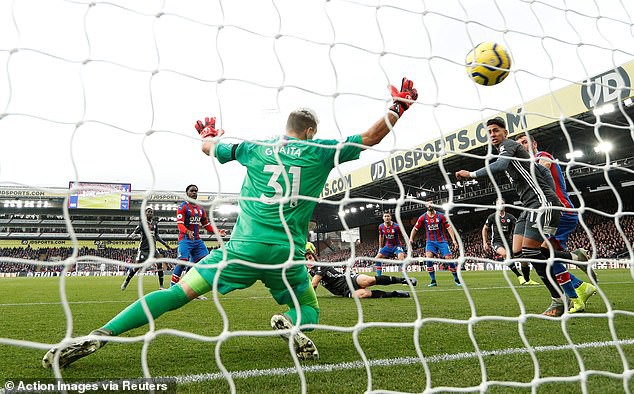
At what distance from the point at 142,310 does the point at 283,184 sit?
1050 millimetres

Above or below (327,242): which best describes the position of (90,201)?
above

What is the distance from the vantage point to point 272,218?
248cm

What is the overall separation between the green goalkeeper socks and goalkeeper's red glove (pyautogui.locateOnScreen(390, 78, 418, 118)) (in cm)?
160

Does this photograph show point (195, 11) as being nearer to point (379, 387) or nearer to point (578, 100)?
point (379, 387)

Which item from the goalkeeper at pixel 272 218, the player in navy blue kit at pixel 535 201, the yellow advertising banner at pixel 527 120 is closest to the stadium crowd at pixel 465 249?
the goalkeeper at pixel 272 218

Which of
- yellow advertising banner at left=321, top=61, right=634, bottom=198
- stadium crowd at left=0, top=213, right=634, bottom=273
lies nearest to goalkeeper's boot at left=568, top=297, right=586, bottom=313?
stadium crowd at left=0, top=213, right=634, bottom=273

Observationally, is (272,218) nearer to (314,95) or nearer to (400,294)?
(314,95)

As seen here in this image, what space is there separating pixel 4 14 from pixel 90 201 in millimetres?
39649

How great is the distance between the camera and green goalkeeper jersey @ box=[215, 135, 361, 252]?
2475 millimetres

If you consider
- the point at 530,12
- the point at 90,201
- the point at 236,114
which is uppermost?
the point at 90,201

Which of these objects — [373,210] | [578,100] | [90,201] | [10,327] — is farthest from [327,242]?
[10,327]

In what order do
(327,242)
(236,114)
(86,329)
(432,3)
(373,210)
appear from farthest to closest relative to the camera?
(327,242)
(373,210)
(86,329)
(432,3)
(236,114)

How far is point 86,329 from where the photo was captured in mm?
3949

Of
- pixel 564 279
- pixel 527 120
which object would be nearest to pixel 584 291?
pixel 564 279
